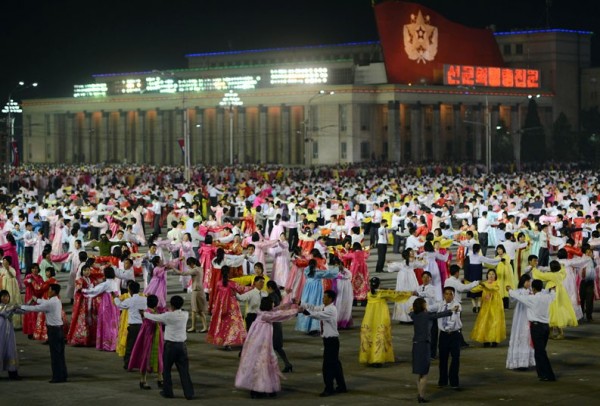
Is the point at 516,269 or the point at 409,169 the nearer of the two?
the point at 516,269

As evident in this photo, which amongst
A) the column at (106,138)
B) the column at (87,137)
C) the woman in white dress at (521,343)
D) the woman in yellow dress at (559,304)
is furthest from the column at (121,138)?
the woman in white dress at (521,343)

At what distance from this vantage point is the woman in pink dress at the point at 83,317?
2011 centimetres

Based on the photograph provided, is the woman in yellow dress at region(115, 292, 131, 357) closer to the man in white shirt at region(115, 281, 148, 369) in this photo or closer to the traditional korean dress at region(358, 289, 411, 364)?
the man in white shirt at region(115, 281, 148, 369)

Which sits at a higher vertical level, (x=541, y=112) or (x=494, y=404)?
(x=541, y=112)

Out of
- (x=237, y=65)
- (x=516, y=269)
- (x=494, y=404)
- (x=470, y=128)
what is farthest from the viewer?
(x=237, y=65)

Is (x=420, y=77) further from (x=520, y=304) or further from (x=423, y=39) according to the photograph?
(x=520, y=304)

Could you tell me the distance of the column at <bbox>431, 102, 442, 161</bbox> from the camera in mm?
104812

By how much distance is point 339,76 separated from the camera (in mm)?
101875

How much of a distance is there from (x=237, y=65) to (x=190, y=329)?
101867 millimetres

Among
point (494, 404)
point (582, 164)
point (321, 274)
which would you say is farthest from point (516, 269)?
point (582, 164)

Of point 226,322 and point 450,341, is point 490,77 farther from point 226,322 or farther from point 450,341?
point 450,341

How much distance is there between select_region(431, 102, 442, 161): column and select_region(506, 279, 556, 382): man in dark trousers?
87325 millimetres

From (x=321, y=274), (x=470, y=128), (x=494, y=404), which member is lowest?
(x=494, y=404)

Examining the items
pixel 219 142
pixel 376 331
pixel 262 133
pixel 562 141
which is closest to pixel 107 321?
pixel 376 331
